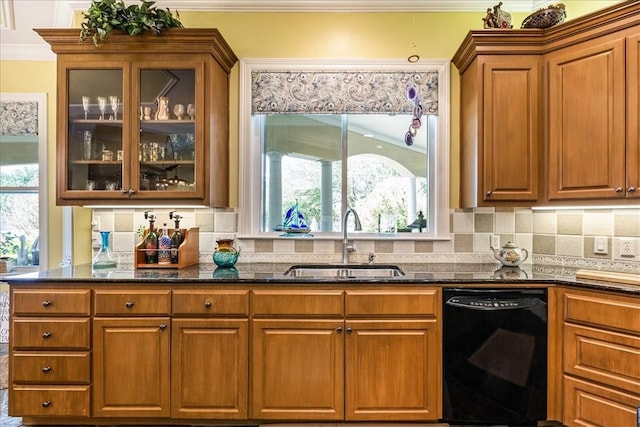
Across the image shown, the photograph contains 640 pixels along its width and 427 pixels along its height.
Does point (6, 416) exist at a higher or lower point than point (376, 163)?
lower

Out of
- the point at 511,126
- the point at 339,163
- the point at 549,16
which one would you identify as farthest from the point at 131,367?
the point at 549,16

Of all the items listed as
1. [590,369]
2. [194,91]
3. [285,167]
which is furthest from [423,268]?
[194,91]

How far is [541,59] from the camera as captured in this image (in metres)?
2.49

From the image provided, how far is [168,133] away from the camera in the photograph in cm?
261

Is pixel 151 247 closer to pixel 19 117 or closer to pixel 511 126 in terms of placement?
pixel 19 117

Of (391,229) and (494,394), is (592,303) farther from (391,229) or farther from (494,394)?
(391,229)

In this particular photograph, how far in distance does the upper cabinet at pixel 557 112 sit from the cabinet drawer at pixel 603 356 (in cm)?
79

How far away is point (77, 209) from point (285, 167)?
162 centimetres

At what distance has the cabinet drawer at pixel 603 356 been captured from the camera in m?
1.93

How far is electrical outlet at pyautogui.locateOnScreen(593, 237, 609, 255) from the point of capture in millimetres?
2533

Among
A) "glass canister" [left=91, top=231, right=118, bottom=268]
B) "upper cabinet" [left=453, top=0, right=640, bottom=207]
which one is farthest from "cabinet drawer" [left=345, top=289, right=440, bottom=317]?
"glass canister" [left=91, top=231, right=118, bottom=268]

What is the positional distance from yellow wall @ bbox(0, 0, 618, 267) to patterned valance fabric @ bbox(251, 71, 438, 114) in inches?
6.2

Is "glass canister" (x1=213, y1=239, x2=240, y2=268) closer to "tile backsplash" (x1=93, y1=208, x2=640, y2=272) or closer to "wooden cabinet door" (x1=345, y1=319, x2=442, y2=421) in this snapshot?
"tile backsplash" (x1=93, y1=208, x2=640, y2=272)

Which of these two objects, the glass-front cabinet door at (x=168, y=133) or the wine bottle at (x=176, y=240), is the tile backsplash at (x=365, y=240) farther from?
the glass-front cabinet door at (x=168, y=133)
